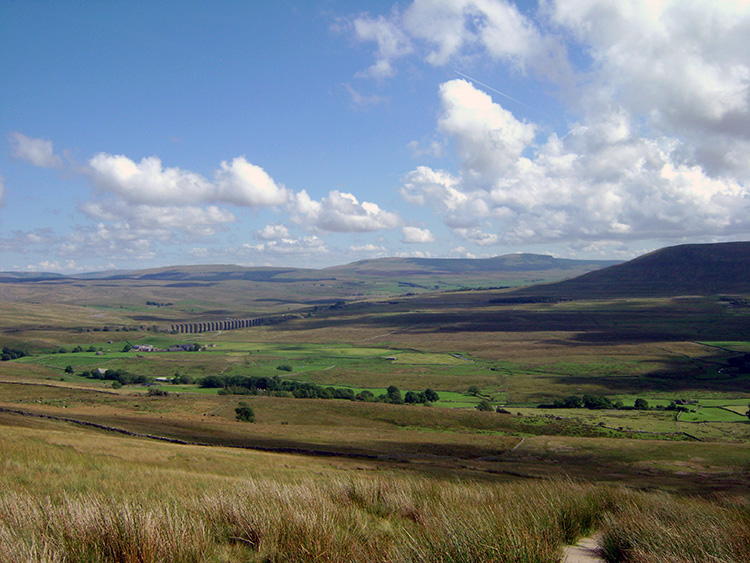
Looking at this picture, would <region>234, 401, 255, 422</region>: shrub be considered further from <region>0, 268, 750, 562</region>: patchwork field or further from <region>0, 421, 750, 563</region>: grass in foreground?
<region>0, 421, 750, 563</region>: grass in foreground

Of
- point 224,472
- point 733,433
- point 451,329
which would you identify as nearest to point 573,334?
point 451,329

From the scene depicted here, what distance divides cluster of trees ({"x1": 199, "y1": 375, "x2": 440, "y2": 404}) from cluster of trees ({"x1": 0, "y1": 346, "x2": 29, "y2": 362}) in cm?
7054

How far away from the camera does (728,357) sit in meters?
124

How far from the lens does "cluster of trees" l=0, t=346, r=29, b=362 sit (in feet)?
454

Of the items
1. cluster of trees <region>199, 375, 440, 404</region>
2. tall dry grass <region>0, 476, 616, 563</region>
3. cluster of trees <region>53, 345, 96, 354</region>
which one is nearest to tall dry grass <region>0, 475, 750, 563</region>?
tall dry grass <region>0, 476, 616, 563</region>

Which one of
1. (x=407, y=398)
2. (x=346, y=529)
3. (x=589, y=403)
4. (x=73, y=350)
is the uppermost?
(x=346, y=529)

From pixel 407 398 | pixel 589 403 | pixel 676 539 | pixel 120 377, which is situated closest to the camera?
pixel 676 539

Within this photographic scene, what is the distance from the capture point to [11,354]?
14075 cm

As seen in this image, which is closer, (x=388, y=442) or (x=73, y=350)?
(x=388, y=442)

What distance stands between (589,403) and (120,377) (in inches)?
3735

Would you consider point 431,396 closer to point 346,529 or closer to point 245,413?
point 245,413

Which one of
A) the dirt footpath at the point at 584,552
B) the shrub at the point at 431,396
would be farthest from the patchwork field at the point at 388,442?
the shrub at the point at 431,396

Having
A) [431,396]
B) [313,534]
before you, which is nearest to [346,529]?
[313,534]

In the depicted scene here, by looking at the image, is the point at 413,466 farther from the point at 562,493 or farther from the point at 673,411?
the point at 673,411
